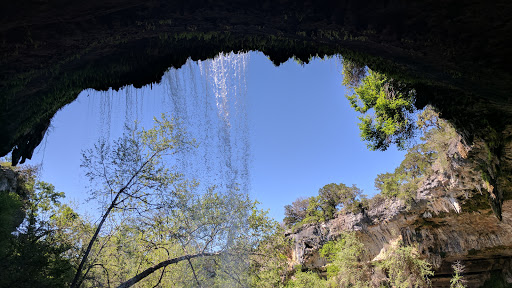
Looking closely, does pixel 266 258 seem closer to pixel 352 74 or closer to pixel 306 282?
pixel 352 74

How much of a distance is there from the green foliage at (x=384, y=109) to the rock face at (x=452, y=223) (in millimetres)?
2423

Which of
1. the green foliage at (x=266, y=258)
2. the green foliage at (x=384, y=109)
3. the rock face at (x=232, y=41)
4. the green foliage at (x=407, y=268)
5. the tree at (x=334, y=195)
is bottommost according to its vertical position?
the green foliage at (x=407, y=268)

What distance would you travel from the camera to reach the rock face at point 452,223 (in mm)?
12891

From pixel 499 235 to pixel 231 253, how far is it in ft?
53.0

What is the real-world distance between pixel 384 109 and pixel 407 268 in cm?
1226

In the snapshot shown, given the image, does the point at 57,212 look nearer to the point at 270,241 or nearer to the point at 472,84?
the point at 270,241

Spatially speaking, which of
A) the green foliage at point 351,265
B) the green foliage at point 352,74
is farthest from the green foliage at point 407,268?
the green foliage at point 352,74

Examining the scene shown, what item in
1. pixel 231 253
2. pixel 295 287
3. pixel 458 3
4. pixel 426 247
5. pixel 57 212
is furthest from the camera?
pixel 295 287

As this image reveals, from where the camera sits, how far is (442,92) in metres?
7.32

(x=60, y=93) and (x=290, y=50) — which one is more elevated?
(x=60, y=93)

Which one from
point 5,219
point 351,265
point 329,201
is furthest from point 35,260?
point 329,201

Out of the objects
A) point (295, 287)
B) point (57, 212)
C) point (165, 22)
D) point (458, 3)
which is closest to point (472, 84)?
point (458, 3)

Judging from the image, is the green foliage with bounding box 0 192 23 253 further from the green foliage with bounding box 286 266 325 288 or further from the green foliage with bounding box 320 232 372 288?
the green foliage with bounding box 320 232 372 288

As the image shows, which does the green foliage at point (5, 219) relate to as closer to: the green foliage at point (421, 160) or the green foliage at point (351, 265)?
the green foliage at point (421, 160)
